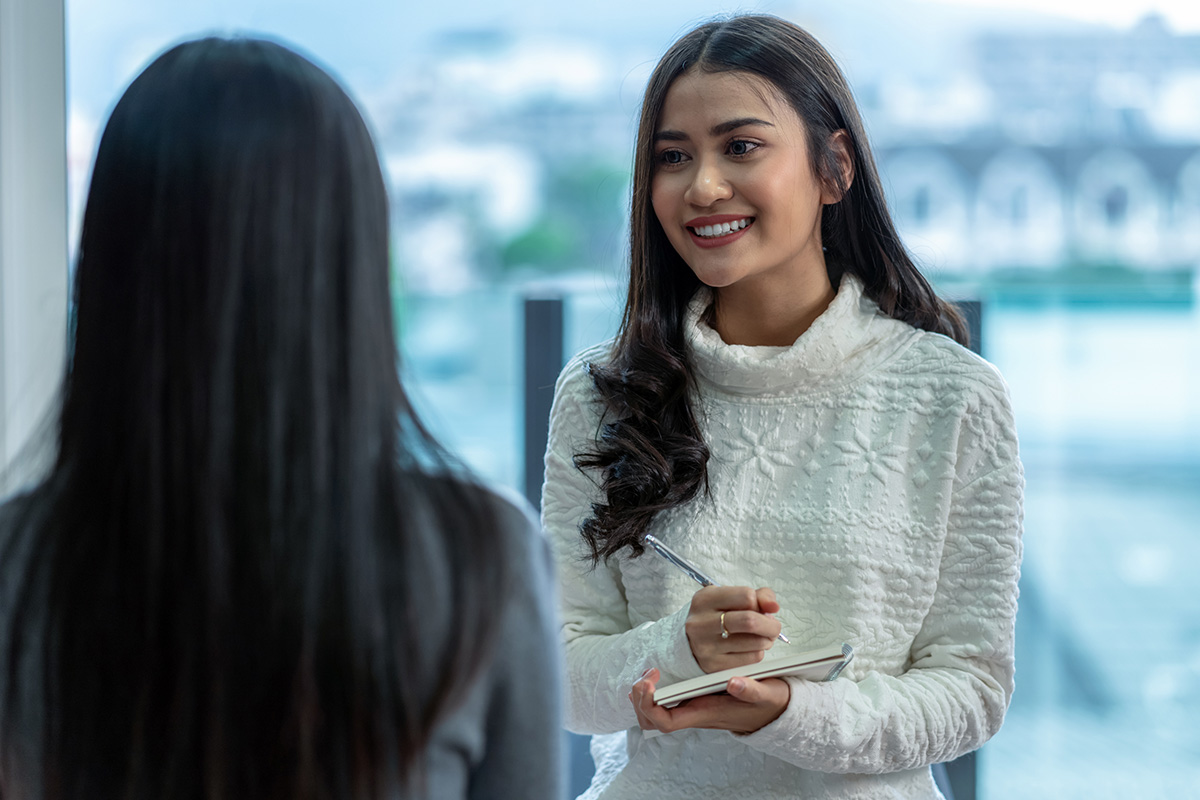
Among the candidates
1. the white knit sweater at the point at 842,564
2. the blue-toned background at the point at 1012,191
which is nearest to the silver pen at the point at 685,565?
the white knit sweater at the point at 842,564

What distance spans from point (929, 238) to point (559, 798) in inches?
101

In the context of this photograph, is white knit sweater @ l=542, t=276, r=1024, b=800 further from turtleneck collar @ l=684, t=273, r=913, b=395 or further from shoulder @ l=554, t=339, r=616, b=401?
shoulder @ l=554, t=339, r=616, b=401

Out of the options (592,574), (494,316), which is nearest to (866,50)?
(494,316)

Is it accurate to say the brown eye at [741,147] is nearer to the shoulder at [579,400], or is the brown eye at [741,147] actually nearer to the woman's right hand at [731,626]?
the shoulder at [579,400]

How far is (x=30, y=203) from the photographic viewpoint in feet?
6.07

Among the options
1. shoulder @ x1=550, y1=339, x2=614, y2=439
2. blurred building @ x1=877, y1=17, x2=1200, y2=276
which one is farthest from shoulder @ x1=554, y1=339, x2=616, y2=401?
blurred building @ x1=877, y1=17, x2=1200, y2=276

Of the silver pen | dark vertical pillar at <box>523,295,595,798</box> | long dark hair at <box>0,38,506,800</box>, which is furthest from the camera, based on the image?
dark vertical pillar at <box>523,295,595,798</box>

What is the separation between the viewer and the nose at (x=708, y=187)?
1.22 meters

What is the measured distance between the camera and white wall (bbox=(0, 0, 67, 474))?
182cm

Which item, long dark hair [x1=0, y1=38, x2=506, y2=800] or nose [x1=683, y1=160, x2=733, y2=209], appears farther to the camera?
nose [x1=683, y1=160, x2=733, y2=209]

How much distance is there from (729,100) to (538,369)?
2.17 ft

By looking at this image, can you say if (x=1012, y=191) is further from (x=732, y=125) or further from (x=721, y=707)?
(x=721, y=707)

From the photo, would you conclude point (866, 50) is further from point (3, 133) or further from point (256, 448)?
point (256, 448)

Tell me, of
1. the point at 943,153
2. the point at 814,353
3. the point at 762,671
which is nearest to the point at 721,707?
the point at 762,671
